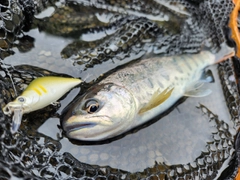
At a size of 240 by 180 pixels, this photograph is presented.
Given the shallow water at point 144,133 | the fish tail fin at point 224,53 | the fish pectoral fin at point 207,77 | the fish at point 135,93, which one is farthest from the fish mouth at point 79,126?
the fish tail fin at point 224,53

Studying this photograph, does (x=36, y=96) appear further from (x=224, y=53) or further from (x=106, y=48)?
(x=224, y=53)

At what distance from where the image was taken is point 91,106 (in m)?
1.87

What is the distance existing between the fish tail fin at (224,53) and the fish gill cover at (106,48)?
7cm

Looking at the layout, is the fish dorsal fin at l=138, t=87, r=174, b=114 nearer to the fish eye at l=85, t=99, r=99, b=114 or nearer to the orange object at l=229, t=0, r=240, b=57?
the fish eye at l=85, t=99, r=99, b=114

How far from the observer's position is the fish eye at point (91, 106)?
6.13 feet

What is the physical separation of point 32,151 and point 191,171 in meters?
1.19

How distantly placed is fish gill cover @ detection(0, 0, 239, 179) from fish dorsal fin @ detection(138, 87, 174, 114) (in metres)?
0.42

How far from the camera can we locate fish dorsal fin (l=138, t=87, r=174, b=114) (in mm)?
2122

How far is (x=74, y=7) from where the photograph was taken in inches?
105

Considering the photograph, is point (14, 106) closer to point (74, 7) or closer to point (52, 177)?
point (52, 177)

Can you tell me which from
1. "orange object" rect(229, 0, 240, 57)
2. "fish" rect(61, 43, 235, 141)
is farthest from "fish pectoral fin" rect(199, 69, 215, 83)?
"orange object" rect(229, 0, 240, 57)

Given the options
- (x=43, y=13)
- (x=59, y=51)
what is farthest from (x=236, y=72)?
(x=43, y=13)

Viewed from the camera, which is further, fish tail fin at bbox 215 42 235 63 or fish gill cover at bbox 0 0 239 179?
fish tail fin at bbox 215 42 235 63

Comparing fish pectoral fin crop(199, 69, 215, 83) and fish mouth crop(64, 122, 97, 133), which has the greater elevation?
fish mouth crop(64, 122, 97, 133)
